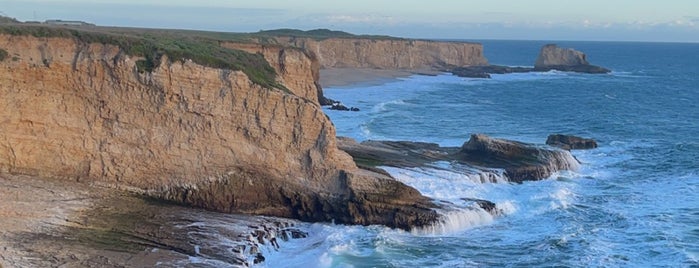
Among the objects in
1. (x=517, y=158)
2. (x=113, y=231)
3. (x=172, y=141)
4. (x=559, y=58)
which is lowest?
(x=113, y=231)

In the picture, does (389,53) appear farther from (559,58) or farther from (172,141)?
(172,141)

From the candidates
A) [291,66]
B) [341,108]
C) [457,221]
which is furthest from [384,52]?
[457,221]

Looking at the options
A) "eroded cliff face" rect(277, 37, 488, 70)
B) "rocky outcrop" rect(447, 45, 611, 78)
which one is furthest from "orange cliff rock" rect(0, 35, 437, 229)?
"rocky outcrop" rect(447, 45, 611, 78)

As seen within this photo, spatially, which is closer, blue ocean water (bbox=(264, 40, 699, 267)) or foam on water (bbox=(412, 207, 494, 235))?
blue ocean water (bbox=(264, 40, 699, 267))

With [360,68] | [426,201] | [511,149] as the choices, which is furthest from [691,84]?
[426,201]

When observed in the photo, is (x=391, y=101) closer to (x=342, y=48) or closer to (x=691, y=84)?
(x=342, y=48)

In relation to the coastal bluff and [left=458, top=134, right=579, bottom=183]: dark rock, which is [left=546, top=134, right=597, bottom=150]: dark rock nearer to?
[left=458, top=134, right=579, bottom=183]: dark rock

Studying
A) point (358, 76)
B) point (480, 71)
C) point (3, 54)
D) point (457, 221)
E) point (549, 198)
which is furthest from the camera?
point (480, 71)
